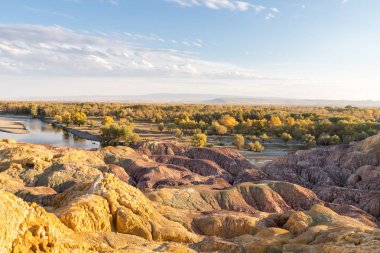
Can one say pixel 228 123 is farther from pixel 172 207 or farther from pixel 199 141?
pixel 172 207

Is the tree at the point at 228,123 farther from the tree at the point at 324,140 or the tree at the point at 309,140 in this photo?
the tree at the point at 324,140

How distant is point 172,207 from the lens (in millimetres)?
19688

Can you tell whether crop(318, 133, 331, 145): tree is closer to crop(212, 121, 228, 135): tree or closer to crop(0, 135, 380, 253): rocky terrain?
crop(212, 121, 228, 135): tree

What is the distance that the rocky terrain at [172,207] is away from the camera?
11640 mm

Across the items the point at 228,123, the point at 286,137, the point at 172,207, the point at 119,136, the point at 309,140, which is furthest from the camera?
the point at 228,123

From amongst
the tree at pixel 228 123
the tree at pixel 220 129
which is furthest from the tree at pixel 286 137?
the tree at pixel 228 123

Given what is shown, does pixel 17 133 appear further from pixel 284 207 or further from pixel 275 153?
pixel 284 207

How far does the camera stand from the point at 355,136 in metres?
Answer: 63.1

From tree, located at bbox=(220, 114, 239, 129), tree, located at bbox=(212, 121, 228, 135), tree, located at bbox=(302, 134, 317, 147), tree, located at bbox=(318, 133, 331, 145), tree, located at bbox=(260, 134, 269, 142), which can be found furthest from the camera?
tree, located at bbox=(220, 114, 239, 129)

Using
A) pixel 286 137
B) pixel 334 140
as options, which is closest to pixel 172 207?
pixel 334 140

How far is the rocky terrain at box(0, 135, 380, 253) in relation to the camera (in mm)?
11640

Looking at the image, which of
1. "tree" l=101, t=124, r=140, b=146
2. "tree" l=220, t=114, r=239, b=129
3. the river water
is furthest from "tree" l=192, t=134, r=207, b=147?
"tree" l=220, t=114, r=239, b=129

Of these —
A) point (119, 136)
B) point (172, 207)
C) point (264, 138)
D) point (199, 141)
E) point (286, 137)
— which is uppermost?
point (172, 207)

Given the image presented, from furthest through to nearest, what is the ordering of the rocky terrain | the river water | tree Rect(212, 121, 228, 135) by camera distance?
tree Rect(212, 121, 228, 135)
the river water
the rocky terrain
